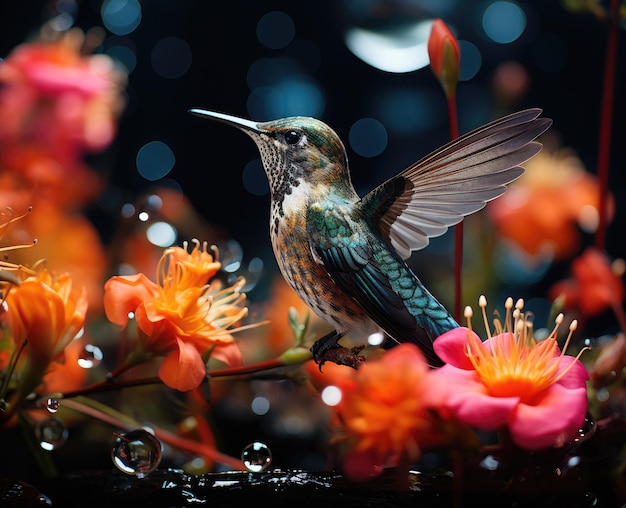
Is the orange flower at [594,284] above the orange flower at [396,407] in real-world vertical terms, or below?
above

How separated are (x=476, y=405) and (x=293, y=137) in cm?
10

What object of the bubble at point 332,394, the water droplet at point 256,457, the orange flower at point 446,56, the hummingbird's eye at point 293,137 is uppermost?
the orange flower at point 446,56

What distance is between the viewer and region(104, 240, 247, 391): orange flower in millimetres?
249

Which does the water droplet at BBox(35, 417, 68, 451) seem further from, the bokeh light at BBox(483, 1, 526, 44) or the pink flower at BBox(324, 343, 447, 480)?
the bokeh light at BBox(483, 1, 526, 44)

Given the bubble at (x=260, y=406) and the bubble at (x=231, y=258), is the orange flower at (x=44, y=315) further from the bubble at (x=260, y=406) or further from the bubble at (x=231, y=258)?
the bubble at (x=260, y=406)

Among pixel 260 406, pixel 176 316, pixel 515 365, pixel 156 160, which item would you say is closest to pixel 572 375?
pixel 515 365

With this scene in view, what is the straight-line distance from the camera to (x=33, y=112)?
43 cm

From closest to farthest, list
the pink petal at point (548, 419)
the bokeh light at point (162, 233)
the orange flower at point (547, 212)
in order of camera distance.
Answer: the pink petal at point (548, 419) → the bokeh light at point (162, 233) → the orange flower at point (547, 212)

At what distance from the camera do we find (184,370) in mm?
246

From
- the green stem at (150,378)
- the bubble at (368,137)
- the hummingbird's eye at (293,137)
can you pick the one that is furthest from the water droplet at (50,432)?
the bubble at (368,137)

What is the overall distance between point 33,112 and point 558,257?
0.29 metres

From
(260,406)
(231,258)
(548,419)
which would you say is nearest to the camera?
(548,419)

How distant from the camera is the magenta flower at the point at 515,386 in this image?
0.69 feet

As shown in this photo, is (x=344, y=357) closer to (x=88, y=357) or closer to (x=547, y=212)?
(x=88, y=357)
